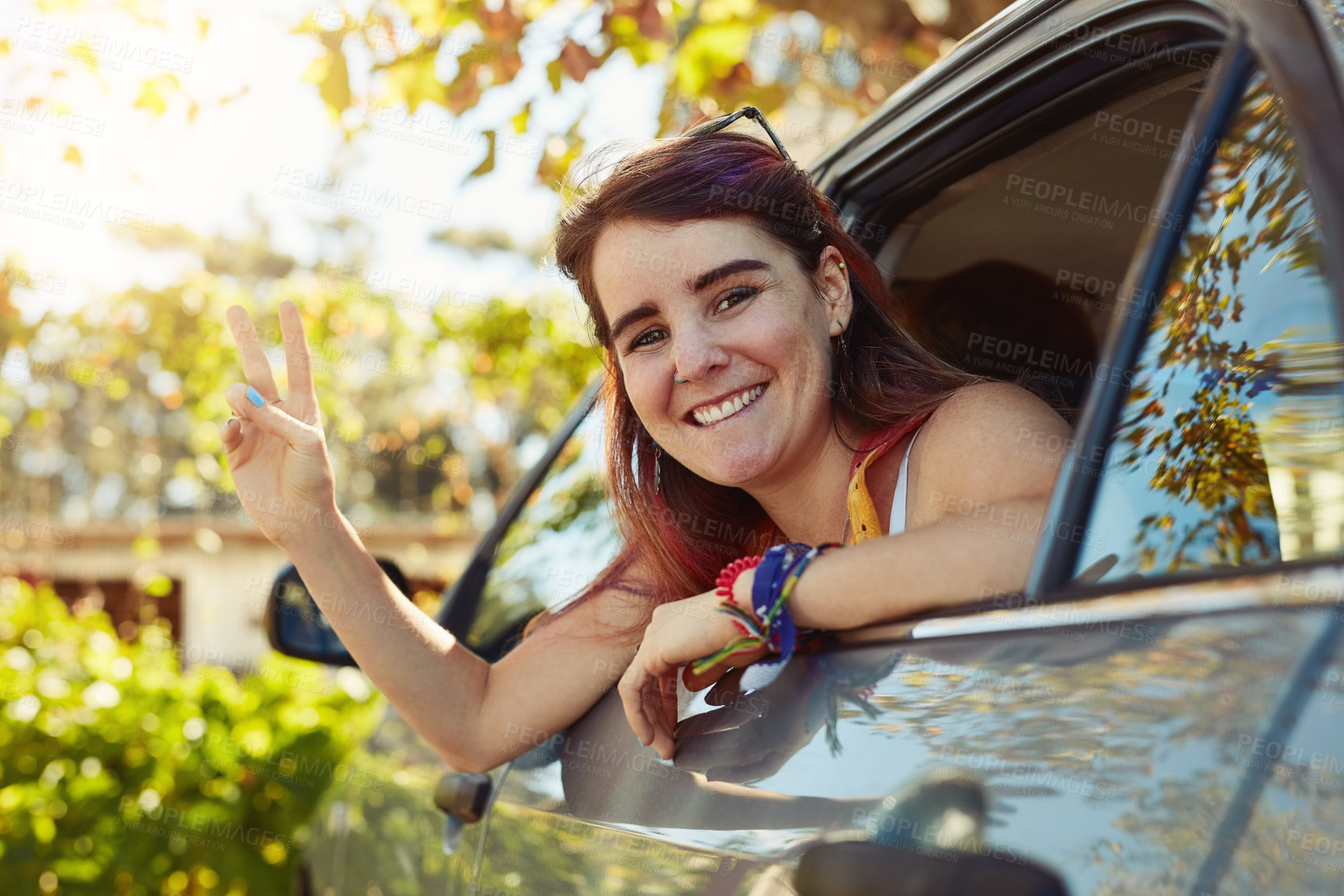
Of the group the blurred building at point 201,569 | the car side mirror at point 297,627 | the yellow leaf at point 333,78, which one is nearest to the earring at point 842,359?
the car side mirror at point 297,627

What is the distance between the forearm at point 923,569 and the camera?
3.84 feet

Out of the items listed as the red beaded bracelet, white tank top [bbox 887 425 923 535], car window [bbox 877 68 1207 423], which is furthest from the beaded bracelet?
car window [bbox 877 68 1207 423]

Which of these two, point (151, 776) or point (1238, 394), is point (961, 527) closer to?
point (1238, 394)

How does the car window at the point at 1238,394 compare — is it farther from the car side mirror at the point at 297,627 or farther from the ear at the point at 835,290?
the car side mirror at the point at 297,627

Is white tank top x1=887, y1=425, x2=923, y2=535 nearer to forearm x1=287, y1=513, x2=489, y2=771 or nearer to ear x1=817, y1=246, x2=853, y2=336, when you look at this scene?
ear x1=817, y1=246, x2=853, y2=336

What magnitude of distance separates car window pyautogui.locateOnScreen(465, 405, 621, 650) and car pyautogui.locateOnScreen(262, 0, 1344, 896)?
0.56 meters

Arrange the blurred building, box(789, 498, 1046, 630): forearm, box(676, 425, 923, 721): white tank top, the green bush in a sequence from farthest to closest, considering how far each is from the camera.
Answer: the blurred building < the green bush < box(676, 425, 923, 721): white tank top < box(789, 498, 1046, 630): forearm

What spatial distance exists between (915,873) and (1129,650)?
26cm

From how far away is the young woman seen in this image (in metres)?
1.53

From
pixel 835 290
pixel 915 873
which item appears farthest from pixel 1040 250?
pixel 915 873

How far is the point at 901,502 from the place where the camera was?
160 cm

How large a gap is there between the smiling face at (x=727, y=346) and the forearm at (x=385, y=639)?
626 millimetres

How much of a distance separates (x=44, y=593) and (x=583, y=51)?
11.8 feet

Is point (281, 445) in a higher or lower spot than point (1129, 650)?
higher
